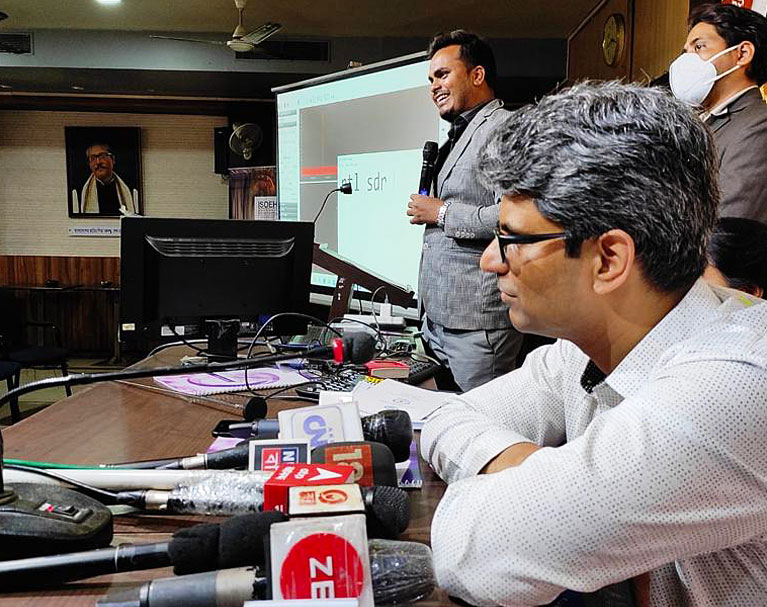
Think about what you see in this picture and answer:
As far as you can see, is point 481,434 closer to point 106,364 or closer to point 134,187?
point 106,364

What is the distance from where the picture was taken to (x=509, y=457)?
Result: 36.2 inches

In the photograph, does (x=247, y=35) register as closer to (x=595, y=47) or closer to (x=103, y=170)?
(x=595, y=47)

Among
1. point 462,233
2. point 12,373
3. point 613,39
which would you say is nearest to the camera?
point 462,233

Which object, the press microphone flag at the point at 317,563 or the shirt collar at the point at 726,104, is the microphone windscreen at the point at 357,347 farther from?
the shirt collar at the point at 726,104

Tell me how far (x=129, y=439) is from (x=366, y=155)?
211cm

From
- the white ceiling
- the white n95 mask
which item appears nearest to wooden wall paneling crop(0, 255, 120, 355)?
the white ceiling

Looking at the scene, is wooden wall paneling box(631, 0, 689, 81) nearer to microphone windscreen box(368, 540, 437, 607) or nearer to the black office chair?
microphone windscreen box(368, 540, 437, 607)

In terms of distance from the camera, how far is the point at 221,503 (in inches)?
31.7

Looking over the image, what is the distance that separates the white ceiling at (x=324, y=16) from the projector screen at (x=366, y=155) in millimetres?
2349

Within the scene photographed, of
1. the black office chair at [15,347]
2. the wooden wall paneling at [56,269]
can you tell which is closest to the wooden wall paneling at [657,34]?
the black office chair at [15,347]

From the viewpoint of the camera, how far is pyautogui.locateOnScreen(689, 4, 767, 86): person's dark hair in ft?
6.76

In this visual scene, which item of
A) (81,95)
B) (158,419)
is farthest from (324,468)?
(81,95)

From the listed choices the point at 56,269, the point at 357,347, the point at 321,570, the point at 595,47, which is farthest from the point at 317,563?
the point at 56,269

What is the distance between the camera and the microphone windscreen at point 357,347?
1.23 metres
